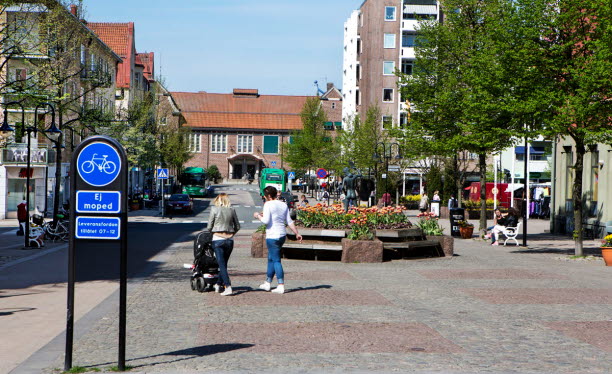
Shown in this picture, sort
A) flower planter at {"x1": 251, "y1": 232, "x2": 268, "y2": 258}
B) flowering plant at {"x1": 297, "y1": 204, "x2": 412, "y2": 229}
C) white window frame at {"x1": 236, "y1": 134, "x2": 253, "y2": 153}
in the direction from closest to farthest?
flowering plant at {"x1": 297, "y1": 204, "x2": 412, "y2": 229} < flower planter at {"x1": 251, "y1": 232, "x2": 268, "y2": 258} < white window frame at {"x1": 236, "y1": 134, "x2": 253, "y2": 153}

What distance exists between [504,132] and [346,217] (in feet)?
18.5

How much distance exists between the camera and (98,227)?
7.52 m

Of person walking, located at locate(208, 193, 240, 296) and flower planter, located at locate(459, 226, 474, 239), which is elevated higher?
person walking, located at locate(208, 193, 240, 296)

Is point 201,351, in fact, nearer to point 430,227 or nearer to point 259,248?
point 259,248

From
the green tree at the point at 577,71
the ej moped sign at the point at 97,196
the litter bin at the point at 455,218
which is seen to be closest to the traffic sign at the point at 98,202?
the ej moped sign at the point at 97,196

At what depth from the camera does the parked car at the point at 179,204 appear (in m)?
54.2

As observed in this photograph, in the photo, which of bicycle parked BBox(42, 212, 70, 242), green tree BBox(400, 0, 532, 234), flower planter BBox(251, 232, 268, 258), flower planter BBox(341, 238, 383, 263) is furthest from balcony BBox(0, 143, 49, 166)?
flower planter BBox(341, 238, 383, 263)

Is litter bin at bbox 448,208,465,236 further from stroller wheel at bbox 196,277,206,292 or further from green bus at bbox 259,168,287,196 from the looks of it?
green bus at bbox 259,168,287,196

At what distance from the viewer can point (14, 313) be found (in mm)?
11375

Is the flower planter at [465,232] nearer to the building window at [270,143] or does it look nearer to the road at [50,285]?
the road at [50,285]

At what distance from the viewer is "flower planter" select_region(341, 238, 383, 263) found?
65.9 ft

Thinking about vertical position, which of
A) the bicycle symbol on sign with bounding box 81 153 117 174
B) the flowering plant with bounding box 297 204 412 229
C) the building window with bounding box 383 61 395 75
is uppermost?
the building window with bounding box 383 61 395 75

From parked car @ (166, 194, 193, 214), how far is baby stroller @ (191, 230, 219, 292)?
4041 centimetres

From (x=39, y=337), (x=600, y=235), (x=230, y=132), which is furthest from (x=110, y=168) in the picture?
(x=230, y=132)
